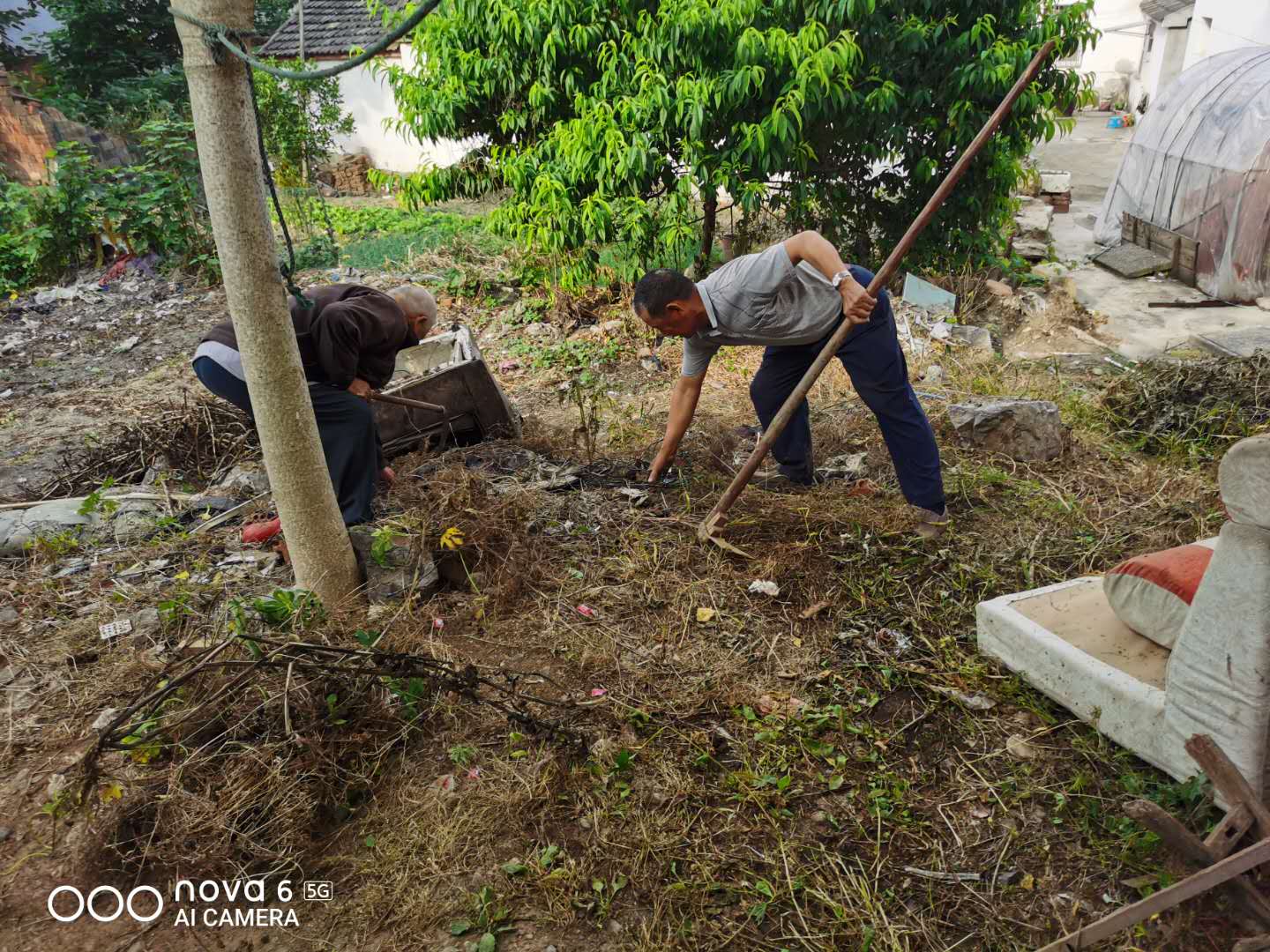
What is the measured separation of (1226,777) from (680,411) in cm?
247

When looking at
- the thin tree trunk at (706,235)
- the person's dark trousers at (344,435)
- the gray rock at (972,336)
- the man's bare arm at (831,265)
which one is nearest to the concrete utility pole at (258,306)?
the person's dark trousers at (344,435)

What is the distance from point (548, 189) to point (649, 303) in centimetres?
370

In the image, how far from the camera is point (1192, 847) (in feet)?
6.81

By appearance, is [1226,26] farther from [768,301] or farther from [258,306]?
[258,306]

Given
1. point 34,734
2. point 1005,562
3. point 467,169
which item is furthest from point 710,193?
point 34,734

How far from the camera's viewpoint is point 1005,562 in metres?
3.63

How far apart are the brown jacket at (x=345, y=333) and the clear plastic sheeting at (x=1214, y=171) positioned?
8.45 m

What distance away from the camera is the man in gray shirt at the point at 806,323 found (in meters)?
3.50

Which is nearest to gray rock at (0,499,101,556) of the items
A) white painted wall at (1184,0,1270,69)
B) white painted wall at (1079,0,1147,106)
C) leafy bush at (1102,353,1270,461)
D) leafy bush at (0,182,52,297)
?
leafy bush at (1102,353,1270,461)

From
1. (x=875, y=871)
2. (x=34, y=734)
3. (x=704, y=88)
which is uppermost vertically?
(x=704, y=88)

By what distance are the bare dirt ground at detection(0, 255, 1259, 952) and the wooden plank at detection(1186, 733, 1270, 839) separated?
0.27 meters

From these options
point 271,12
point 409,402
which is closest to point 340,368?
point 409,402

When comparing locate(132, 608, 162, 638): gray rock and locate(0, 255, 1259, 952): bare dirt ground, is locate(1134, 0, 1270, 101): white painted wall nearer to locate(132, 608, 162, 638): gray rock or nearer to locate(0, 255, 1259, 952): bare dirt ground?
locate(0, 255, 1259, 952): bare dirt ground

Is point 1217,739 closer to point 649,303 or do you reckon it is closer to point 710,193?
point 649,303
